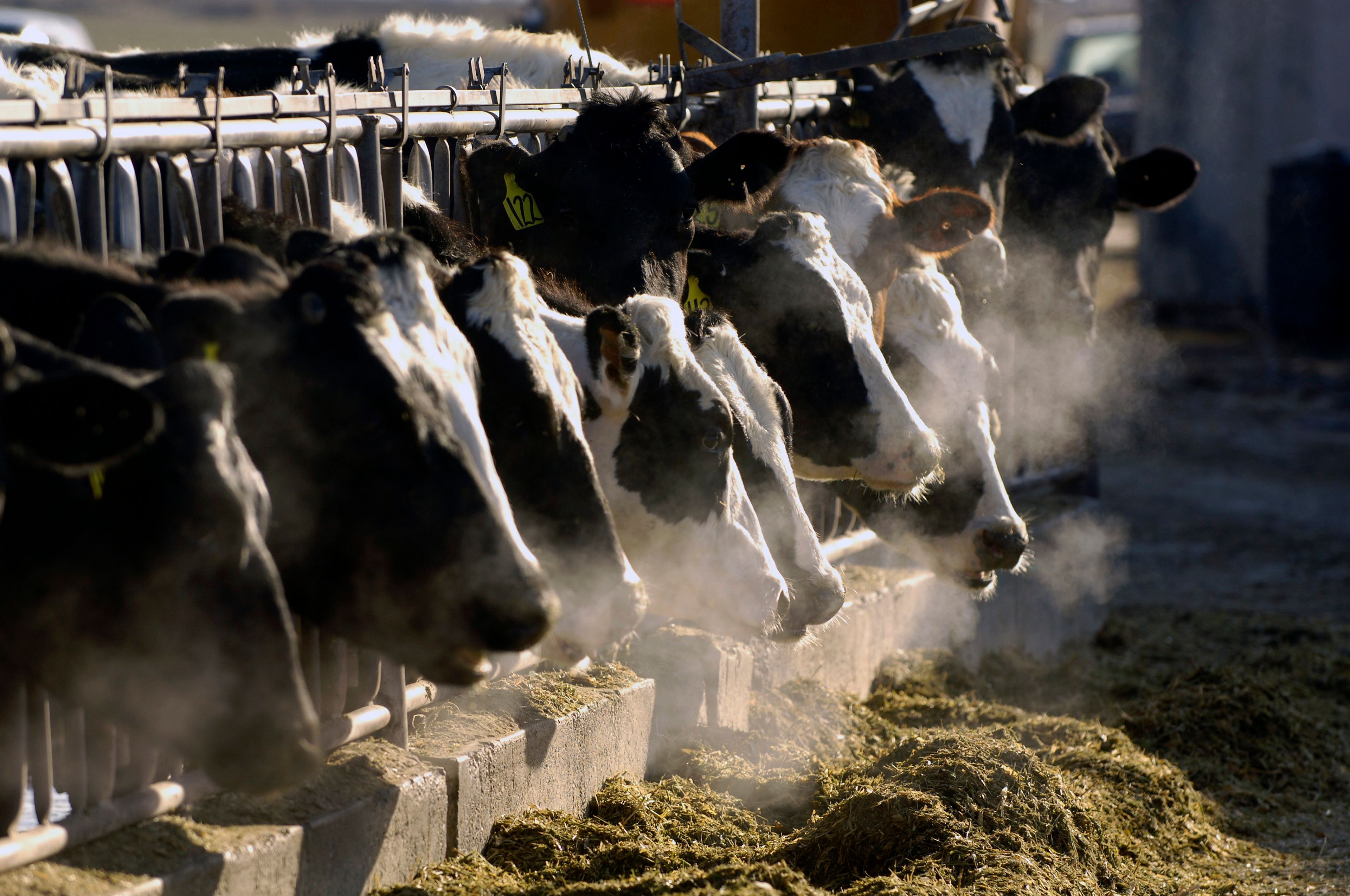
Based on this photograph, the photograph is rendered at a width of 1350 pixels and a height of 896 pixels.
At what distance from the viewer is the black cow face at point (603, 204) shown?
4293 millimetres

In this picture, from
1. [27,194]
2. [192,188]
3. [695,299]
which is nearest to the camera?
[27,194]

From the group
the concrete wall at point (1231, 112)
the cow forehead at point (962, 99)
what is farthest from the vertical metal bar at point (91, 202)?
the concrete wall at point (1231, 112)

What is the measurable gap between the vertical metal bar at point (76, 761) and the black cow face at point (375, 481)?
23.0 inches

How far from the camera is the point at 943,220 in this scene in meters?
4.96

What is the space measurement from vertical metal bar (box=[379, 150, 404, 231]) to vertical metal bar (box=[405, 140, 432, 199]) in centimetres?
12

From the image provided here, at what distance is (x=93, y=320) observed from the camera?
2420 mm

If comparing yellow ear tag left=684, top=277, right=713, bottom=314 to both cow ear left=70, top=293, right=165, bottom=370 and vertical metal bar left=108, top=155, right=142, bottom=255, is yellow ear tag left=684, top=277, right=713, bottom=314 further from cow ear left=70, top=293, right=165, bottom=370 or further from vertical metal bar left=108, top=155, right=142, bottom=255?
cow ear left=70, top=293, right=165, bottom=370

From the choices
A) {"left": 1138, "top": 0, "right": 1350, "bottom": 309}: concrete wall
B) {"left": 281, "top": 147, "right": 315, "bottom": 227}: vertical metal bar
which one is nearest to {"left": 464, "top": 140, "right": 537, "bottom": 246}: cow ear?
{"left": 281, "top": 147, "right": 315, "bottom": 227}: vertical metal bar

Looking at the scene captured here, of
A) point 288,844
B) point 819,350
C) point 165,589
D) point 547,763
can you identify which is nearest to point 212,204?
point 165,589

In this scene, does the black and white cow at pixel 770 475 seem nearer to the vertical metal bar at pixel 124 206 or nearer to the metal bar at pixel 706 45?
the vertical metal bar at pixel 124 206

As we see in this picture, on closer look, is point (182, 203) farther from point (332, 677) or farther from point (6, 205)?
point (332, 677)

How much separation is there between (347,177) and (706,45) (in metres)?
2.20

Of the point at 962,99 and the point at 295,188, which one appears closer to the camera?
the point at 295,188

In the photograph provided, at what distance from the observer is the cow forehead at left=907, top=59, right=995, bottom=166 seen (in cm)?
626
